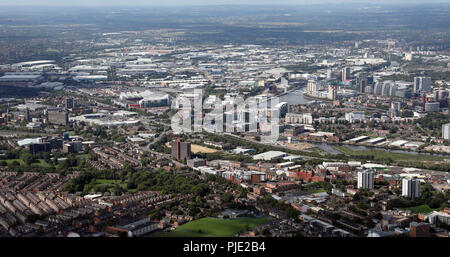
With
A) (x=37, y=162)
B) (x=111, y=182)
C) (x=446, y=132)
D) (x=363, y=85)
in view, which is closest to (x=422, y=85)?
(x=363, y=85)

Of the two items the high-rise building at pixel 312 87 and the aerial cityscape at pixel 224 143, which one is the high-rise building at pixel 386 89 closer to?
the aerial cityscape at pixel 224 143

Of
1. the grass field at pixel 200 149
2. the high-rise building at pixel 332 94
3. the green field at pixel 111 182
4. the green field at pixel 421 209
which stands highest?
the green field at pixel 421 209

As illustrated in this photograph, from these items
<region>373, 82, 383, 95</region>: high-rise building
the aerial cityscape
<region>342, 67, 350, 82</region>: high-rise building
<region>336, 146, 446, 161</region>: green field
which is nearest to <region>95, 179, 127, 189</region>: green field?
the aerial cityscape

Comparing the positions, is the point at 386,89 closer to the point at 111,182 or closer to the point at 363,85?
the point at 363,85

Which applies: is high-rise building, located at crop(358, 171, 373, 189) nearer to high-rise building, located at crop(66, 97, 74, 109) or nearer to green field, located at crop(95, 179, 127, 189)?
green field, located at crop(95, 179, 127, 189)

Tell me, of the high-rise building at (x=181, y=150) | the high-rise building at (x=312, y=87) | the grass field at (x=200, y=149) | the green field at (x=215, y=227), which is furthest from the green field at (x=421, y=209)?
the high-rise building at (x=312, y=87)
